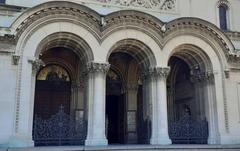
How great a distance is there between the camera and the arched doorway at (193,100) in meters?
17.2

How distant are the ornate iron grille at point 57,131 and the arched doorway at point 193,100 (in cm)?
481

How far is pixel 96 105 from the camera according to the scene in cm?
1531

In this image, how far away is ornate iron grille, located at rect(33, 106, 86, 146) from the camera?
1483 cm

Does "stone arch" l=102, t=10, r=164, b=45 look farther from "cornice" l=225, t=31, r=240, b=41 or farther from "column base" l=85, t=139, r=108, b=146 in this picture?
"column base" l=85, t=139, r=108, b=146

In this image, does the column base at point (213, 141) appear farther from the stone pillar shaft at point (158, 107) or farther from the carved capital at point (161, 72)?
the carved capital at point (161, 72)

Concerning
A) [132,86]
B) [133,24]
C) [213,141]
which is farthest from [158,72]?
[213,141]

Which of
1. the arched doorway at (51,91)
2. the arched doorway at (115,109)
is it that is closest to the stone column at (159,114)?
the arched doorway at (115,109)

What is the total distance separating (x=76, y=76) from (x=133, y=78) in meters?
3.56

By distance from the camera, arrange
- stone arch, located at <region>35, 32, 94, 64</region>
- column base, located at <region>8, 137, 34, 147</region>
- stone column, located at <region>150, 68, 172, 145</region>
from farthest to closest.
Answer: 1. stone column, located at <region>150, 68, 172, 145</region>
2. stone arch, located at <region>35, 32, 94, 64</region>
3. column base, located at <region>8, 137, 34, 147</region>

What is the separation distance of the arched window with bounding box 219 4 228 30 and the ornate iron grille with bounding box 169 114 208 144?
5.67 m

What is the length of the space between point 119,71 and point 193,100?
15.8 feet

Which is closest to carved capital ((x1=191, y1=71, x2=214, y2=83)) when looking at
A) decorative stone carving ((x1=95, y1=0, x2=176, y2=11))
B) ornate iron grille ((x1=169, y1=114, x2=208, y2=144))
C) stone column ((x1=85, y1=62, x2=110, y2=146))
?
ornate iron grille ((x1=169, y1=114, x2=208, y2=144))

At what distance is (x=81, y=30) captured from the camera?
15680 millimetres

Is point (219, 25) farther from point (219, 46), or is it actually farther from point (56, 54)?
point (56, 54)
